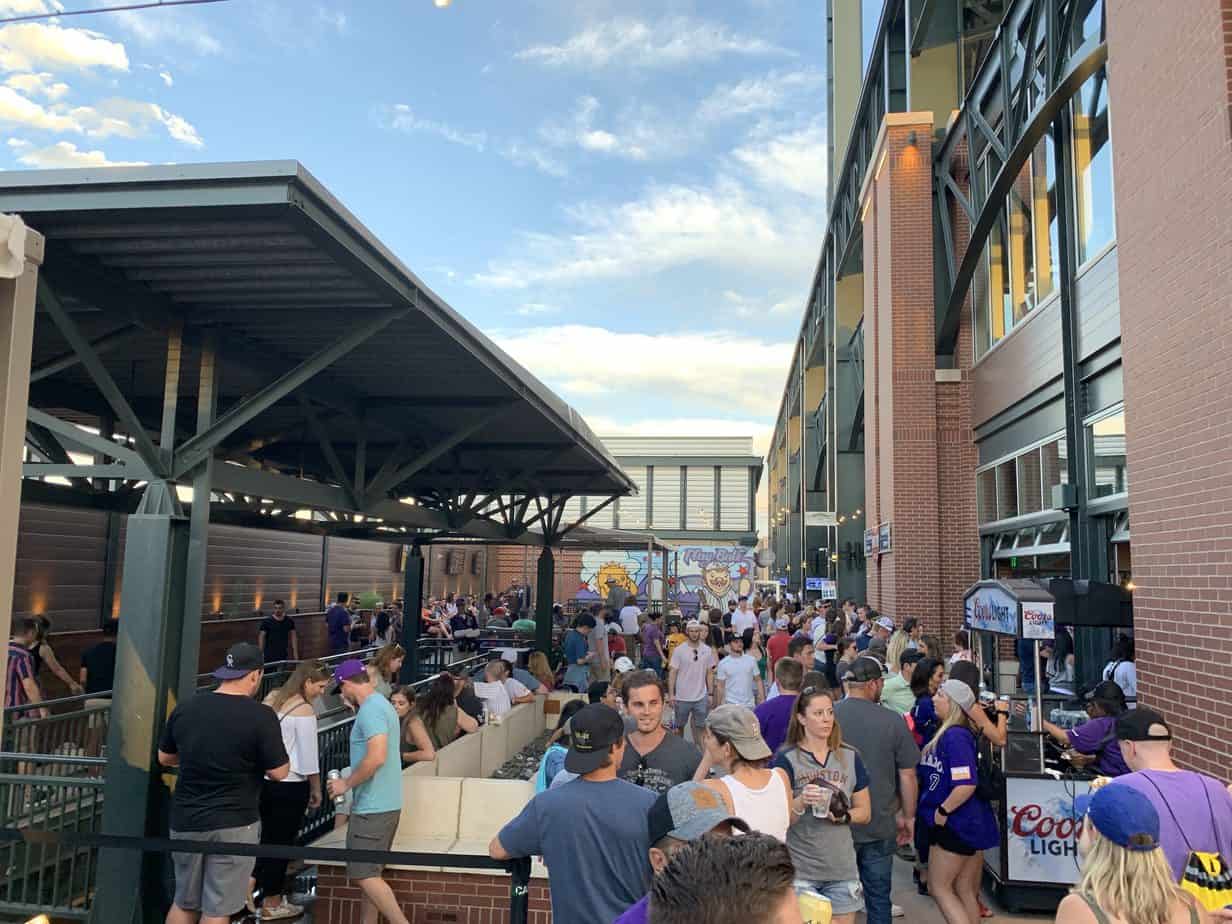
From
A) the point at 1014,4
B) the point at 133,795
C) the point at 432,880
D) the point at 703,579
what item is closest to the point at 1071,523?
the point at 1014,4

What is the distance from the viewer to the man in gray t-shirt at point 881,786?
17.6 ft

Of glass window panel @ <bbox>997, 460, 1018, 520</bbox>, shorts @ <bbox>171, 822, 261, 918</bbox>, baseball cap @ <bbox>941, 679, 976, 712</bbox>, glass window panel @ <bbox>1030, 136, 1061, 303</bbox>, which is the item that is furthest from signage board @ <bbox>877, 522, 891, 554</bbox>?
shorts @ <bbox>171, 822, 261, 918</bbox>

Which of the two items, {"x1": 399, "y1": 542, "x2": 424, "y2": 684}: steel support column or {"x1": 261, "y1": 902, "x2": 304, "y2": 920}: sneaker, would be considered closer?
{"x1": 261, "y1": 902, "x2": 304, "y2": 920}: sneaker

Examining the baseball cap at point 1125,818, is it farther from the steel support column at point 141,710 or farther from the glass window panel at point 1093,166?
the glass window panel at point 1093,166

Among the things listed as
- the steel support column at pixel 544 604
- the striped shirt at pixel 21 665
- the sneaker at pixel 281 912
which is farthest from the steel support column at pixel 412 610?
the sneaker at pixel 281 912

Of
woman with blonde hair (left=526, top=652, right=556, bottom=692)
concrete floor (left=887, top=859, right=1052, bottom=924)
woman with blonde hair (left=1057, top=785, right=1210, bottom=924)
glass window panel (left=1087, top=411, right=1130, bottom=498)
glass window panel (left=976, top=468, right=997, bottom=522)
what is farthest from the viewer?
glass window panel (left=976, top=468, right=997, bottom=522)

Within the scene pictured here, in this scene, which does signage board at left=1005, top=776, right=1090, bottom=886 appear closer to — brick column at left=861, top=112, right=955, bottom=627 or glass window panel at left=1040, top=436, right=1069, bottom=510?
glass window panel at left=1040, top=436, right=1069, bottom=510

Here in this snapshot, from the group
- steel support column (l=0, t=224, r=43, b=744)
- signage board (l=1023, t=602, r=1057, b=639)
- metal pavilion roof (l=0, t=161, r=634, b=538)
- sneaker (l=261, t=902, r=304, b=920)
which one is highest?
metal pavilion roof (l=0, t=161, r=634, b=538)

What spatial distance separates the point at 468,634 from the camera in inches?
894

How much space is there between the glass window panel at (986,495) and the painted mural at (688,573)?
23.0 m

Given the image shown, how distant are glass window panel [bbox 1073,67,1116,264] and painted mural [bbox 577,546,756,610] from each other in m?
29.7

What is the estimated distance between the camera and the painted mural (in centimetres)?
4357

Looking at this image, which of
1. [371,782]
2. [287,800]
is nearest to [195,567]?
[287,800]

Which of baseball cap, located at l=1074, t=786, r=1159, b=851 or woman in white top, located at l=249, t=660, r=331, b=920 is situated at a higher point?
baseball cap, located at l=1074, t=786, r=1159, b=851
